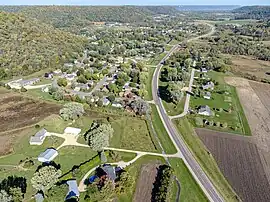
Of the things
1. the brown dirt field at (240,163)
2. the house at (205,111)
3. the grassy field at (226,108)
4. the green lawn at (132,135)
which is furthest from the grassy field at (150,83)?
the brown dirt field at (240,163)

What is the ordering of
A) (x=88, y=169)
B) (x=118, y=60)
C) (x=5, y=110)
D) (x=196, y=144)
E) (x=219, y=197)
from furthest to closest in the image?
1. (x=118, y=60)
2. (x=5, y=110)
3. (x=196, y=144)
4. (x=88, y=169)
5. (x=219, y=197)

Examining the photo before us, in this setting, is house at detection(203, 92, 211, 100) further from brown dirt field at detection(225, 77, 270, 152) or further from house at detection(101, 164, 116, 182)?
house at detection(101, 164, 116, 182)

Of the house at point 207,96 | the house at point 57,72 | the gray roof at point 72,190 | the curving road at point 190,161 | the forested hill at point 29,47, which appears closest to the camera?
the gray roof at point 72,190

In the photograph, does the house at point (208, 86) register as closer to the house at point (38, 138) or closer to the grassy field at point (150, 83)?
the grassy field at point (150, 83)

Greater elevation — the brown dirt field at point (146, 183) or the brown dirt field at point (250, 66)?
the brown dirt field at point (146, 183)

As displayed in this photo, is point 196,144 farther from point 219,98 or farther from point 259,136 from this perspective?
point 219,98

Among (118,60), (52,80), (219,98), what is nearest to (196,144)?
(219,98)

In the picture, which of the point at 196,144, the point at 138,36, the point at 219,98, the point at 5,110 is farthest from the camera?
the point at 138,36
